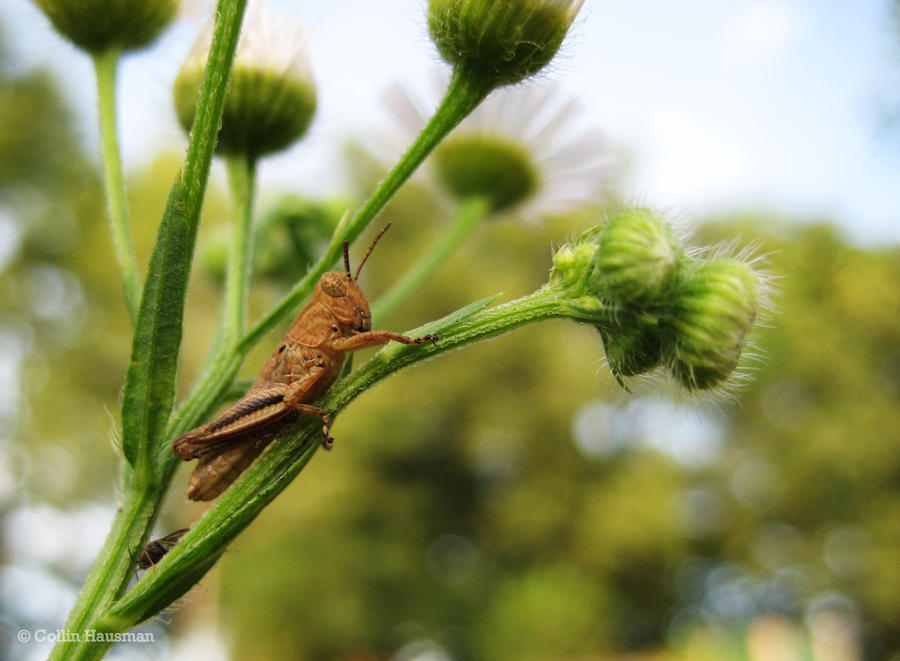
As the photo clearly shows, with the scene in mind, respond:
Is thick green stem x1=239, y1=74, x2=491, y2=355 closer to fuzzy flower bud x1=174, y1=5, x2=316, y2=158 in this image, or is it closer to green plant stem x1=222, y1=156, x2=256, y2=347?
green plant stem x1=222, y1=156, x2=256, y2=347

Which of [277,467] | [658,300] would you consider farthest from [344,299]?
[658,300]

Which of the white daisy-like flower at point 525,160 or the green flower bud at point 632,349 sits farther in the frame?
the white daisy-like flower at point 525,160

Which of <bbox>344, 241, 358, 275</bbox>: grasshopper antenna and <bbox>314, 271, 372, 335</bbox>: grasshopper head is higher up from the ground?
<bbox>344, 241, 358, 275</bbox>: grasshopper antenna

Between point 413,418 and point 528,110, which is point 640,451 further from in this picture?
point 528,110

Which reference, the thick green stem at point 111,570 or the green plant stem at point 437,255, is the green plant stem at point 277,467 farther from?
the green plant stem at point 437,255

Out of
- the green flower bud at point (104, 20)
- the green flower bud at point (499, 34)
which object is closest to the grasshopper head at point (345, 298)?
the green flower bud at point (499, 34)

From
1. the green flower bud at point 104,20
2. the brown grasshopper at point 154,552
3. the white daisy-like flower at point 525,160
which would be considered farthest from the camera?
the white daisy-like flower at point 525,160

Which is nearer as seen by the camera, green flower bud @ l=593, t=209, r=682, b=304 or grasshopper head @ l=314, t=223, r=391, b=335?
green flower bud @ l=593, t=209, r=682, b=304

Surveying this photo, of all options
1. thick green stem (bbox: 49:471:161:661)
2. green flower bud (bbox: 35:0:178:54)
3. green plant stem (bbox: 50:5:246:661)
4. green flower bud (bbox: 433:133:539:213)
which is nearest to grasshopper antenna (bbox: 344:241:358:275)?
green plant stem (bbox: 50:5:246:661)
